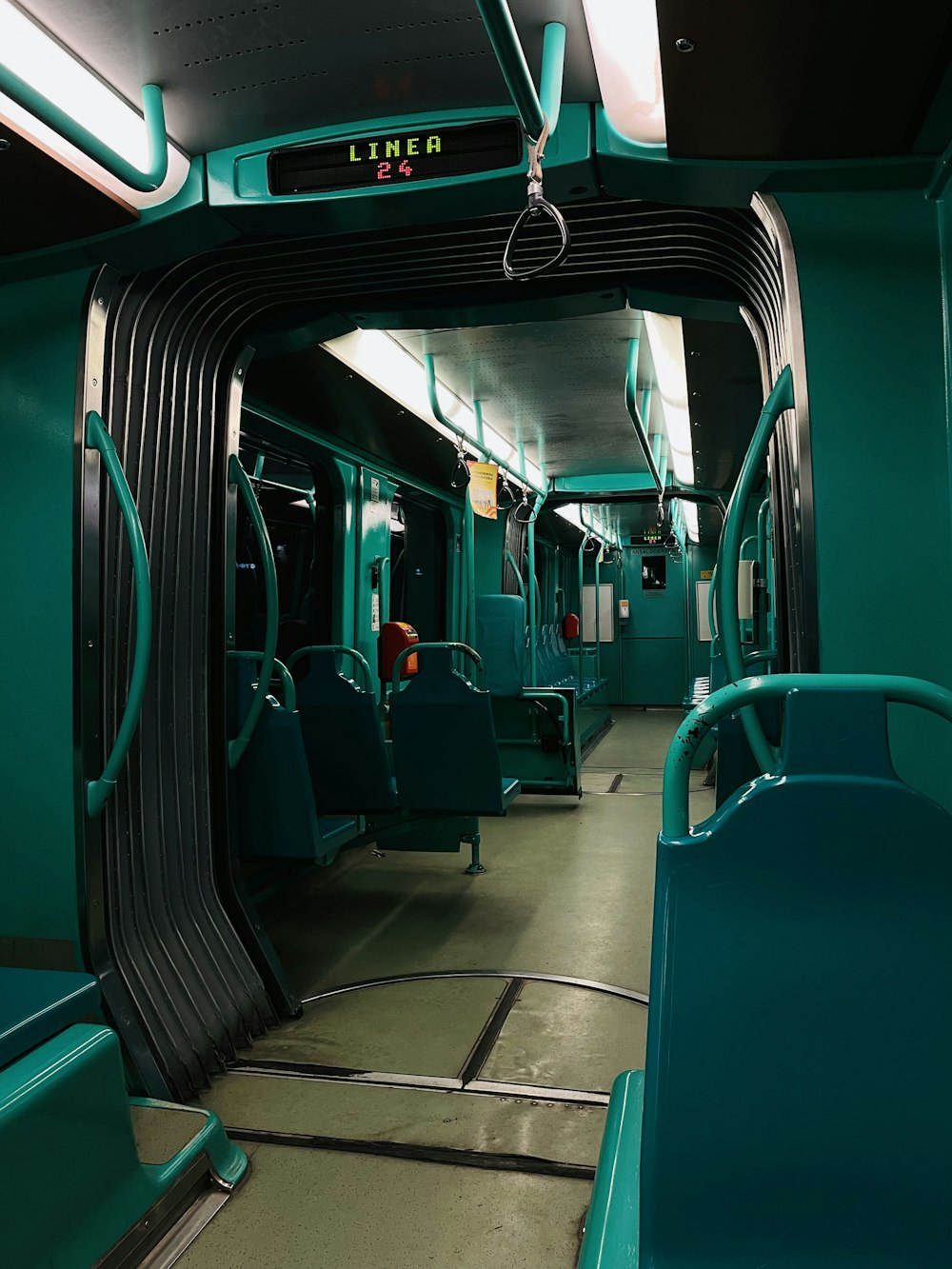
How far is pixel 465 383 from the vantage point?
601 cm

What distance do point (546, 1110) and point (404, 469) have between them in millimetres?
5277

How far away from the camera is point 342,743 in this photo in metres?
4.68

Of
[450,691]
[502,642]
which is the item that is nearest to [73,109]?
[450,691]

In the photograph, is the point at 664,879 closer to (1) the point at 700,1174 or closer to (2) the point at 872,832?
(2) the point at 872,832

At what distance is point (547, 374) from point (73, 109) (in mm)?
3762

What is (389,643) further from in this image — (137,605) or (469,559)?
(137,605)

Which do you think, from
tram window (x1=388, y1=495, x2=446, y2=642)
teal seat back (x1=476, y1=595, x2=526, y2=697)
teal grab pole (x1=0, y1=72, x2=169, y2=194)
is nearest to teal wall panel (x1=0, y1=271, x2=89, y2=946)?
teal grab pole (x1=0, y1=72, x2=169, y2=194)

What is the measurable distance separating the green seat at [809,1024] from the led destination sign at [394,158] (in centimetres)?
187

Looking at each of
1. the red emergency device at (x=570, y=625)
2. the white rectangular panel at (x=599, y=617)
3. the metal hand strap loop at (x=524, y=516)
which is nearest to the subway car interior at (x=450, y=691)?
the metal hand strap loop at (x=524, y=516)

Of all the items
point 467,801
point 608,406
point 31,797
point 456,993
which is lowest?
point 456,993

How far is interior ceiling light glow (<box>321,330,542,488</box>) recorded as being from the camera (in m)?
4.55

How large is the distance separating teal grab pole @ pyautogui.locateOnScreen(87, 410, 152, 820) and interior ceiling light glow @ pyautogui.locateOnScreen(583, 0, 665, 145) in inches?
66.8

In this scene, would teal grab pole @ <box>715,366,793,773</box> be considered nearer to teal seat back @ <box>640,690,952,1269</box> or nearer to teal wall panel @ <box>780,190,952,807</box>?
teal wall panel @ <box>780,190,952,807</box>

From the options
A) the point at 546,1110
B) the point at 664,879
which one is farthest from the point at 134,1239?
the point at 664,879
